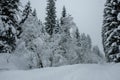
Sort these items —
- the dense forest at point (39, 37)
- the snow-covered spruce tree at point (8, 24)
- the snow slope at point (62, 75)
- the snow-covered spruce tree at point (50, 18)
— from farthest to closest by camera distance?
the snow-covered spruce tree at point (50, 18) → the dense forest at point (39, 37) → the snow-covered spruce tree at point (8, 24) → the snow slope at point (62, 75)

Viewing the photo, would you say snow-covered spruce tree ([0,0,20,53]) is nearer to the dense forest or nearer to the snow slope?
the dense forest

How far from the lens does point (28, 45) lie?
27016 mm

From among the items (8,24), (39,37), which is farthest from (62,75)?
(39,37)

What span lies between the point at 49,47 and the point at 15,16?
12.1 metres

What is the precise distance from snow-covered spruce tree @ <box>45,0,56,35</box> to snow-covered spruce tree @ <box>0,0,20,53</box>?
15671mm

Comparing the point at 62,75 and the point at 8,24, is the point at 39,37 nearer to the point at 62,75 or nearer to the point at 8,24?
the point at 8,24

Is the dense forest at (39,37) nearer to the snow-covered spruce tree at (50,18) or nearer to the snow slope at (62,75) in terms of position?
the snow-covered spruce tree at (50,18)

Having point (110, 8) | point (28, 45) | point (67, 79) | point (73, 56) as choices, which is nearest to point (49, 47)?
point (28, 45)

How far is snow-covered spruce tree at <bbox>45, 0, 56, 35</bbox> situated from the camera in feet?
112

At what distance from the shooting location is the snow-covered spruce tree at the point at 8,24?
17.0m

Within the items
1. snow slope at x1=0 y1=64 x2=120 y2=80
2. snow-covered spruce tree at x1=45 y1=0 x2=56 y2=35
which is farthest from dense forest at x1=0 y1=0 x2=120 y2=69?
snow slope at x1=0 y1=64 x2=120 y2=80

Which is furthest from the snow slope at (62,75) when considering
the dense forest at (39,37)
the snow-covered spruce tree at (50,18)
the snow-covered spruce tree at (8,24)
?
the snow-covered spruce tree at (50,18)

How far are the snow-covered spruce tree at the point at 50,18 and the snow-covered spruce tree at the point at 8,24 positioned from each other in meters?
15.7

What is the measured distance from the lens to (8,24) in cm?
1748
